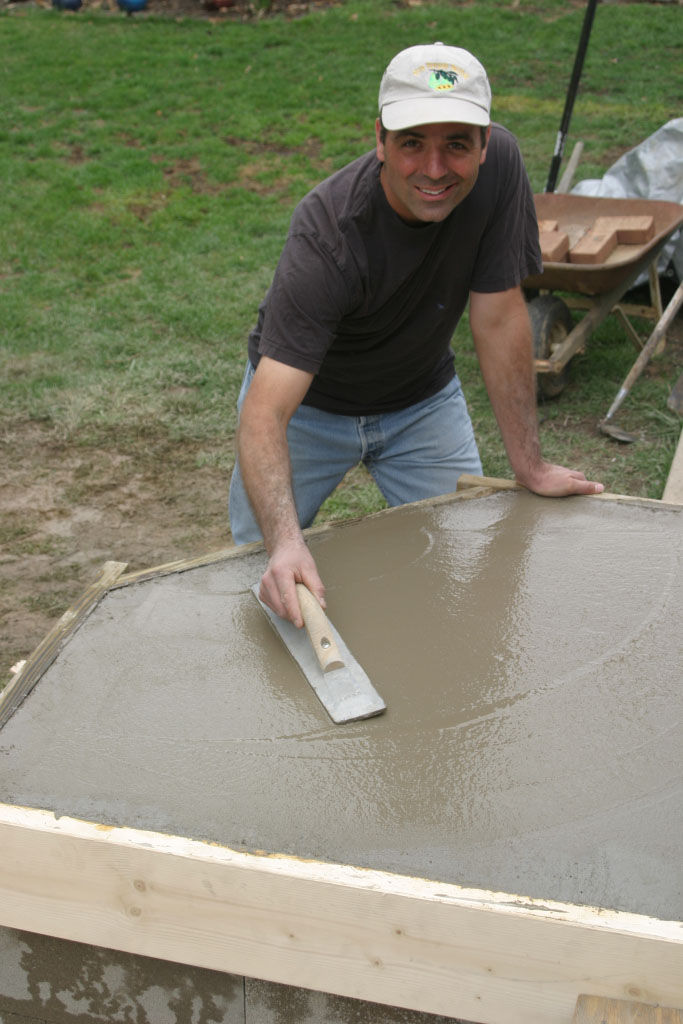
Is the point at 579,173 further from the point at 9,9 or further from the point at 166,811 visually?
the point at 9,9

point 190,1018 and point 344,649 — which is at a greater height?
point 344,649

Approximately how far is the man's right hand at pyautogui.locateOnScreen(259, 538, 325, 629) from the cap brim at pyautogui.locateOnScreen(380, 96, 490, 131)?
98 centimetres

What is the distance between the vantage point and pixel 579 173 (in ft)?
25.8

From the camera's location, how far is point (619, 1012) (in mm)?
1325

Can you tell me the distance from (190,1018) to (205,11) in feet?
A: 46.2

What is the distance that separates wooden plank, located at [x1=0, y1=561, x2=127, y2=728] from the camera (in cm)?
176

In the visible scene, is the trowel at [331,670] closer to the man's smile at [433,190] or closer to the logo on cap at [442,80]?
the man's smile at [433,190]

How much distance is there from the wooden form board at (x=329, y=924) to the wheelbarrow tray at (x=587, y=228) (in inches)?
152

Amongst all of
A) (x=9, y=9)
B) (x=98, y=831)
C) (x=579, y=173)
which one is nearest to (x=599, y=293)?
(x=579, y=173)

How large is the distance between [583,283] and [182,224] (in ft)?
13.1

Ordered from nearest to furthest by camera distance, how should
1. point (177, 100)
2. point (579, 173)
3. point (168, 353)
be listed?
1. point (168, 353)
2. point (579, 173)
3. point (177, 100)

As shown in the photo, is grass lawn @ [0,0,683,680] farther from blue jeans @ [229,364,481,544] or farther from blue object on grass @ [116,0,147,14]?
blue jeans @ [229,364,481,544]

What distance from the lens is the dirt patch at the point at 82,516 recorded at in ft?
12.4

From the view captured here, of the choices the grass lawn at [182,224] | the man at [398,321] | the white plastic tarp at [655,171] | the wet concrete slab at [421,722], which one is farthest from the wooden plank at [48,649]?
the white plastic tarp at [655,171]
